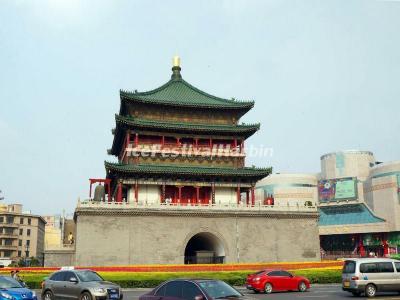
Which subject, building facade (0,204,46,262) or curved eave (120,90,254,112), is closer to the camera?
curved eave (120,90,254,112)

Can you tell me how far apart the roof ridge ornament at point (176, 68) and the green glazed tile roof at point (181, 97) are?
0.80 meters

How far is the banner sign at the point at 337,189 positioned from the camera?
93.8 meters

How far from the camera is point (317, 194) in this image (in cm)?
10238

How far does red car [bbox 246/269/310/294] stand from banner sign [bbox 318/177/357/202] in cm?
7161

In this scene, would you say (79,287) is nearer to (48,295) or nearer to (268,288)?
(48,295)

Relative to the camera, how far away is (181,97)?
5150 centimetres

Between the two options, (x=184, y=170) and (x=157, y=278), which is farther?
(x=184, y=170)

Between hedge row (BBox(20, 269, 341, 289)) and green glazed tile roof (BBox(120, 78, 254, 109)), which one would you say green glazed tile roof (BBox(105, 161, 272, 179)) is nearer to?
green glazed tile roof (BBox(120, 78, 254, 109))

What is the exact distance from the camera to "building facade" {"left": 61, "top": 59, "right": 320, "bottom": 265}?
4269 centimetres

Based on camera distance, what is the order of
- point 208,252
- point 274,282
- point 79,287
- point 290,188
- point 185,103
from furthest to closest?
point 290,188
point 185,103
point 208,252
point 274,282
point 79,287

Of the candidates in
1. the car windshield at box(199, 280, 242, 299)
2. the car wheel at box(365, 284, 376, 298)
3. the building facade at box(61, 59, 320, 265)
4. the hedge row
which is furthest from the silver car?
the building facade at box(61, 59, 320, 265)

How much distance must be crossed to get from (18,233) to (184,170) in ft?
216

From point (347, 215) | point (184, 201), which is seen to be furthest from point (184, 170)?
point (347, 215)

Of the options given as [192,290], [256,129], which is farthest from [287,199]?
[192,290]
